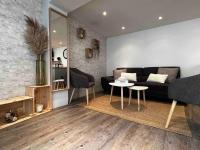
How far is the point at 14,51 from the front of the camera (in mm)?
2285

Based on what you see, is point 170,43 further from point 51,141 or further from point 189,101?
point 51,141

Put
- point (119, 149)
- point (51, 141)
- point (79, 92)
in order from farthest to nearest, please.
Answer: point (79, 92)
point (51, 141)
point (119, 149)

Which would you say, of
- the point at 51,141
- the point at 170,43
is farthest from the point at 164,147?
the point at 170,43

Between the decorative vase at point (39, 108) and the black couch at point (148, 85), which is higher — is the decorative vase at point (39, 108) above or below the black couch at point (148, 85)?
below

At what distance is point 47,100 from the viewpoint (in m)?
2.72

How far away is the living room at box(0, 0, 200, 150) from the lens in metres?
1.66

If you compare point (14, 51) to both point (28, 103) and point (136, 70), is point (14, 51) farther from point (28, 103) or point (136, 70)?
point (136, 70)

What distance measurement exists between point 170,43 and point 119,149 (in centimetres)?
359

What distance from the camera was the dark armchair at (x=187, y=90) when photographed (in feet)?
5.10

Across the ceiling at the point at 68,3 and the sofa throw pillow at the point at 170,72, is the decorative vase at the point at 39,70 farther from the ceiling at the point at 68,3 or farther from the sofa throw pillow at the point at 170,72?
the sofa throw pillow at the point at 170,72

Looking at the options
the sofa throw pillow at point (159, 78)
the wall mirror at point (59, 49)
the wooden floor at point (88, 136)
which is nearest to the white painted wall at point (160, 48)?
the sofa throw pillow at point (159, 78)

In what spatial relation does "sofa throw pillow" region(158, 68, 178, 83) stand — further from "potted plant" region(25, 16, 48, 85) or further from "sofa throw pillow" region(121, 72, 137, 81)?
"potted plant" region(25, 16, 48, 85)

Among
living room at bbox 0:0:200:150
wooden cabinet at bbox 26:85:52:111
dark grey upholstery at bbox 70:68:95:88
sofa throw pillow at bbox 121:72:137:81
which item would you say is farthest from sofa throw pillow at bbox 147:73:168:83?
wooden cabinet at bbox 26:85:52:111

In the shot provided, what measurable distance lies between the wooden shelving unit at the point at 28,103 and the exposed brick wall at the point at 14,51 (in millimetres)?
162
